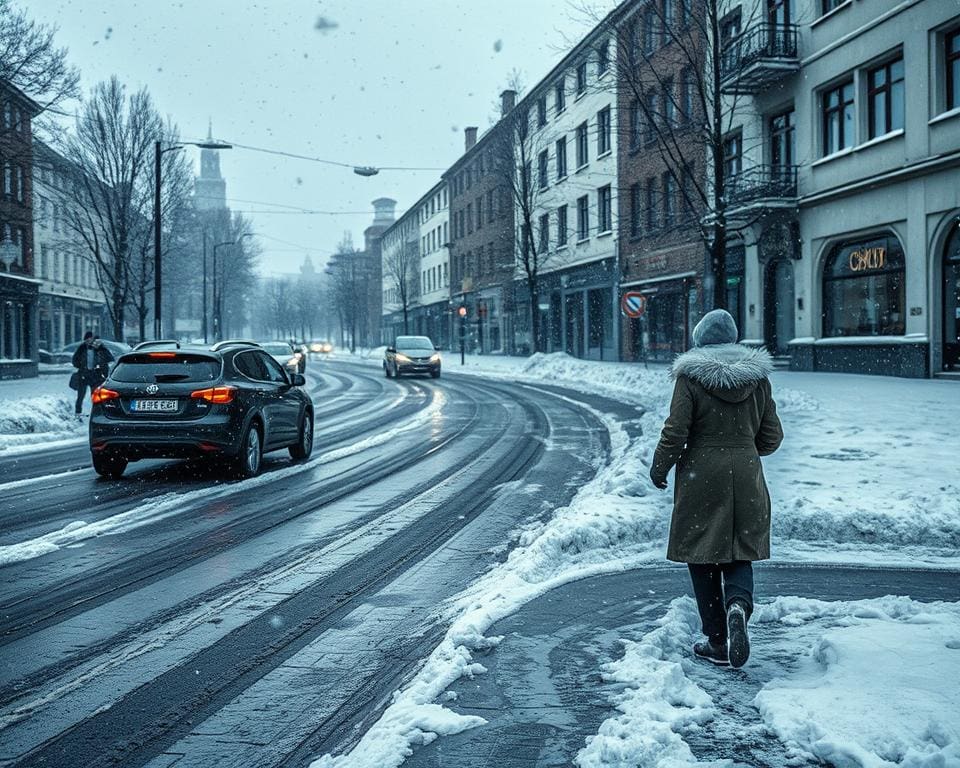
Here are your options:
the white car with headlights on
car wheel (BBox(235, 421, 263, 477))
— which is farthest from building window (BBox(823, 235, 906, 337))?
the white car with headlights on

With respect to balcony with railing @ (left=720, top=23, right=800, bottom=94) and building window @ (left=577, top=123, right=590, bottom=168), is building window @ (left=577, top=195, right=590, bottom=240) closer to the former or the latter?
building window @ (left=577, top=123, right=590, bottom=168)

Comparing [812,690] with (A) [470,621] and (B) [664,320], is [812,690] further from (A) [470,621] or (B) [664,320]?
(B) [664,320]

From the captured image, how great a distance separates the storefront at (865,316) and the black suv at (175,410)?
51.1 ft

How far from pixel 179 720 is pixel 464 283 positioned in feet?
208

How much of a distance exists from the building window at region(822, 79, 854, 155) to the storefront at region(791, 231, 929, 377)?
257 centimetres

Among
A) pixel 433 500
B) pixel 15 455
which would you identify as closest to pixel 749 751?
pixel 433 500

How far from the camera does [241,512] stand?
841 cm

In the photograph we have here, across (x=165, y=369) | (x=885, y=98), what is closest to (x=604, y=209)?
(x=885, y=98)

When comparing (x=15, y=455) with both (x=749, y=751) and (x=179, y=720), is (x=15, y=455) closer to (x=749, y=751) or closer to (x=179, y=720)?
(x=179, y=720)

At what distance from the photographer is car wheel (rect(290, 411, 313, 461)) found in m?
12.4

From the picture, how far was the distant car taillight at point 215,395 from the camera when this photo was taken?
10266 mm

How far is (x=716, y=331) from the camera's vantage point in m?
4.43

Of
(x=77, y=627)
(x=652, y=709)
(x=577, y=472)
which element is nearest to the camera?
(x=652, y=709)

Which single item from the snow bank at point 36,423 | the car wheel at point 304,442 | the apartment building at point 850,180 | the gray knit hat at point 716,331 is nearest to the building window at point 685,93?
the apartment building at point 850,180
